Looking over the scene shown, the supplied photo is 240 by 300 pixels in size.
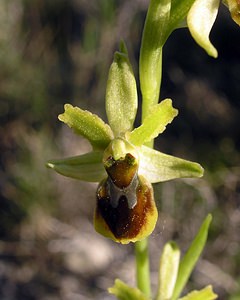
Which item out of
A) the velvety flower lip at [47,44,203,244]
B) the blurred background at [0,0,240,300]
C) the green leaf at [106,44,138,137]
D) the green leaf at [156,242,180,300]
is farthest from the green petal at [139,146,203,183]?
the blurred background at [0,0,240,300]

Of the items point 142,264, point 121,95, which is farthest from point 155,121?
point 142,264

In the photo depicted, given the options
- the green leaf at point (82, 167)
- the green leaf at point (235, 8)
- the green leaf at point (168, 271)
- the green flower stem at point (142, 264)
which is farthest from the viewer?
the green leaf at point (168, 271)

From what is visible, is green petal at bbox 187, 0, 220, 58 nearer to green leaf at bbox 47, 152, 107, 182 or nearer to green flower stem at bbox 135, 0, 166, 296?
green flower stem at bbox 135, 0, 166, 296

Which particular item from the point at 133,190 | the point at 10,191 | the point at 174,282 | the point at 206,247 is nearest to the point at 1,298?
the point at 10,191

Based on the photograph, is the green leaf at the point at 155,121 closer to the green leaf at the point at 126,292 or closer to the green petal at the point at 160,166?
the green petal at the point at 160,166

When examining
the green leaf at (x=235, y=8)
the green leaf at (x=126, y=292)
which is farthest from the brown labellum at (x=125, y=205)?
the green leaf at (x=235, y=8)

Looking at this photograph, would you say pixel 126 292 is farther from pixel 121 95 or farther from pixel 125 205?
pixel 121 95
